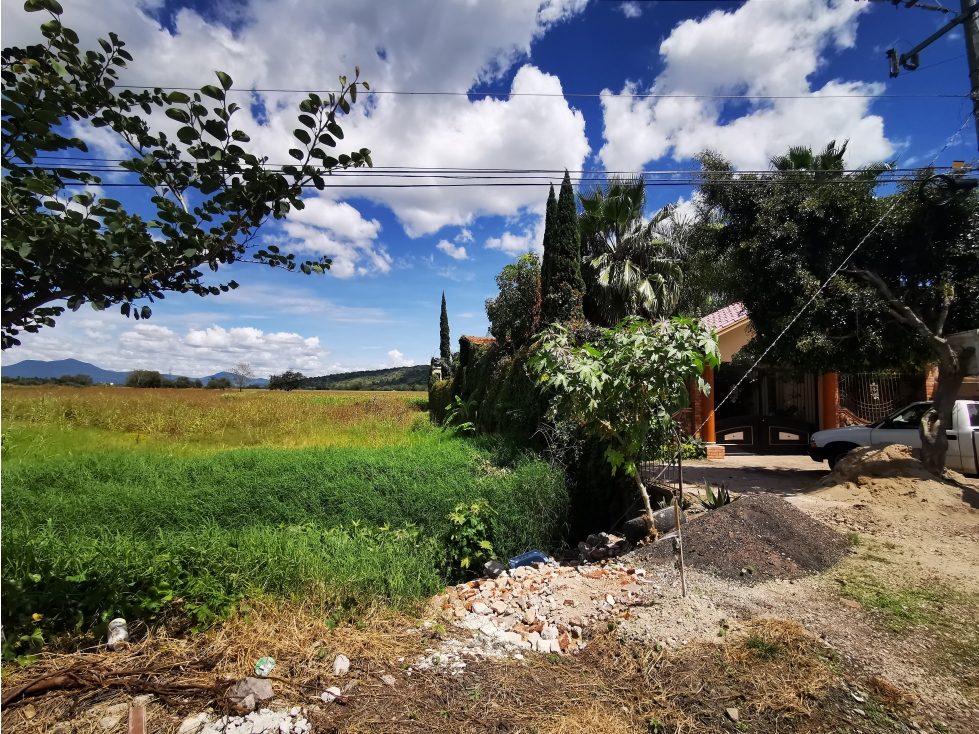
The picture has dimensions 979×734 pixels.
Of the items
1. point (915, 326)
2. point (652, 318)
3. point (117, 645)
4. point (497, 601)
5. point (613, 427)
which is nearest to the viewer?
point (117, 645)

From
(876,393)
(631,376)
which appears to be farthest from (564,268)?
(876,393)

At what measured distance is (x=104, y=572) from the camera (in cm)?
344

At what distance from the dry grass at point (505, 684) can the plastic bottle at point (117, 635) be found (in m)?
0.16

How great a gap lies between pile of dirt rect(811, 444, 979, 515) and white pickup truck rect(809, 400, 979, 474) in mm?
676

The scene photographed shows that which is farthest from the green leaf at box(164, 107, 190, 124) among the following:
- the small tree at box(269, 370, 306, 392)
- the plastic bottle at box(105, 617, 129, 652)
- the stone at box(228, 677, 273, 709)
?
the small tree at box(269, 370, 306, 392)

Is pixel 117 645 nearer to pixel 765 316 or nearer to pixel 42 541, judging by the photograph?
pixel 42 541

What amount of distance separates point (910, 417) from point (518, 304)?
967cm

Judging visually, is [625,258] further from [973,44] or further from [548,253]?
[973,44]

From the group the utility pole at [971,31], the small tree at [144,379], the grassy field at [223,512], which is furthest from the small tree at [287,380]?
the utility pole at [971,31]

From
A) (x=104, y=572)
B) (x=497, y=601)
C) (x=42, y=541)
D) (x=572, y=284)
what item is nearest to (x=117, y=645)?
(x=104, y=572)

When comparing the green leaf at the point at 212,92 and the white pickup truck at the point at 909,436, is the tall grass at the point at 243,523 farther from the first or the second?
the white pickup truck at the point at 909,436

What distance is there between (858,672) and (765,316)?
7.55m

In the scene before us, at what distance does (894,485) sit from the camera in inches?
264

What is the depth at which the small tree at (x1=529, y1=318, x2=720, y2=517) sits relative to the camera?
459cm
